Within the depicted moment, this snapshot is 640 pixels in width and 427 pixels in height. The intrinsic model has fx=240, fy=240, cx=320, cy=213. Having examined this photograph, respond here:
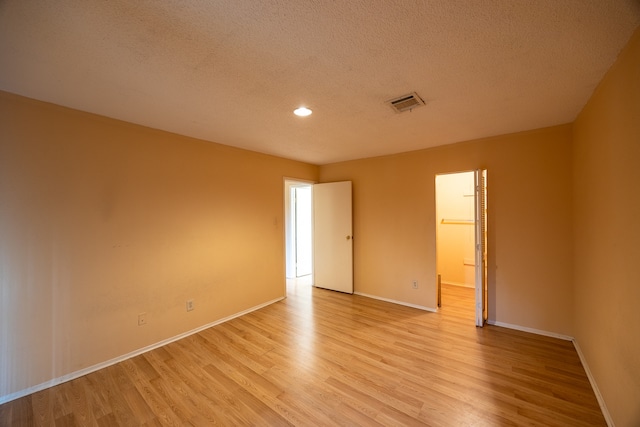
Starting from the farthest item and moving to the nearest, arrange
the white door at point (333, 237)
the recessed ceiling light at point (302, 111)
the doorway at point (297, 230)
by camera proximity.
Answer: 1. the doorway at point (297, 230)
2. the white door at point (333, 237)
3. the recessed ceiling light at point (302, 111)

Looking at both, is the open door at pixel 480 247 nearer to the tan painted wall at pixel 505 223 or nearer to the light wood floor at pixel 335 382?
the tan painted wall at pixel 505 223

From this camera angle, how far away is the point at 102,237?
2.19 metres

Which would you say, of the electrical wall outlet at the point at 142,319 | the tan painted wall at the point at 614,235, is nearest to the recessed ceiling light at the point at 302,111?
the tan painted wall at the point at 614,235

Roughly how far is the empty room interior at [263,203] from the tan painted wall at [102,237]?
15mm

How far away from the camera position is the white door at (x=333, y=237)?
4137 mm

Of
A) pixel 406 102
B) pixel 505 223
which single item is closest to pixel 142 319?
pixel 406 102

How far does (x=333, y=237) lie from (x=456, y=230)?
8.09ft

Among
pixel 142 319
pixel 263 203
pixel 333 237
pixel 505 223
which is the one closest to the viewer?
pixel 142 319

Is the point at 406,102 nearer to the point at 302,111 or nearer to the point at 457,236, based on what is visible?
the point at 302,111

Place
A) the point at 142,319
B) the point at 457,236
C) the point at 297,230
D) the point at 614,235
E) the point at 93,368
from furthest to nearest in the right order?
the point at 297,230
the point at 457,236
the point at 142,319
the point at 93,368
the point at 614,235

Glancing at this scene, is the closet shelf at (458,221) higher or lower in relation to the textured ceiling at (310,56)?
lower

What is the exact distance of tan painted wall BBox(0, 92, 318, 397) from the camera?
5.96 feet

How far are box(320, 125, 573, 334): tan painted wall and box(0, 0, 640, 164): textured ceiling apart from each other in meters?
0.58

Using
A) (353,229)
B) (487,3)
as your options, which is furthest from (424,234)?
(487,3)
